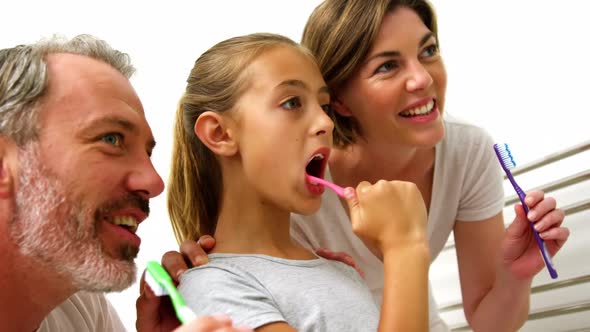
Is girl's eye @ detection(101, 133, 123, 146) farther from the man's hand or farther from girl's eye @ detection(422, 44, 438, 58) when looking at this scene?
girl's eye @ detection(422, 44, 438, 58)

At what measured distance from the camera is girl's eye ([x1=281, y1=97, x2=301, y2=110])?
1.00m

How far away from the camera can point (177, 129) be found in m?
1.12

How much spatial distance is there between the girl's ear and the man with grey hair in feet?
0.31

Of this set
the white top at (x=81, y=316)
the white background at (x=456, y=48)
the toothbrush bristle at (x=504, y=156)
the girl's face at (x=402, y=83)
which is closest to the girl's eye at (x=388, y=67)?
the girl's face at (x=402, y=83)

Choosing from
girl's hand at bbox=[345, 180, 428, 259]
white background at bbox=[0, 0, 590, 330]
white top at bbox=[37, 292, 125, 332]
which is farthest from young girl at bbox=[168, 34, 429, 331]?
white background at bbox=[0, 0, 590, 330]

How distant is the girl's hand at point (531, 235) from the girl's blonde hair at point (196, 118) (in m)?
0.45

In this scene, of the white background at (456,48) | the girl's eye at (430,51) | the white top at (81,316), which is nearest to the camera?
the white top at (81,316)

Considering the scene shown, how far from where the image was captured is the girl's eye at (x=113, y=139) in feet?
3.08

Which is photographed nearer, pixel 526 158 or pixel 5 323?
pixel 5 323

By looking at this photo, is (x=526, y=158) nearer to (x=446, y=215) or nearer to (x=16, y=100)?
(x=446, y=215)

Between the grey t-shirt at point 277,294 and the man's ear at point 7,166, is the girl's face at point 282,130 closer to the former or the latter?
the grey t-shirt at point 277,294

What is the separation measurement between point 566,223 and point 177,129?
96 cm

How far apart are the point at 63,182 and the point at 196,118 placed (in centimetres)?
25

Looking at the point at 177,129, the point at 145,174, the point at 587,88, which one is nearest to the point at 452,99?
the point at 587,88
